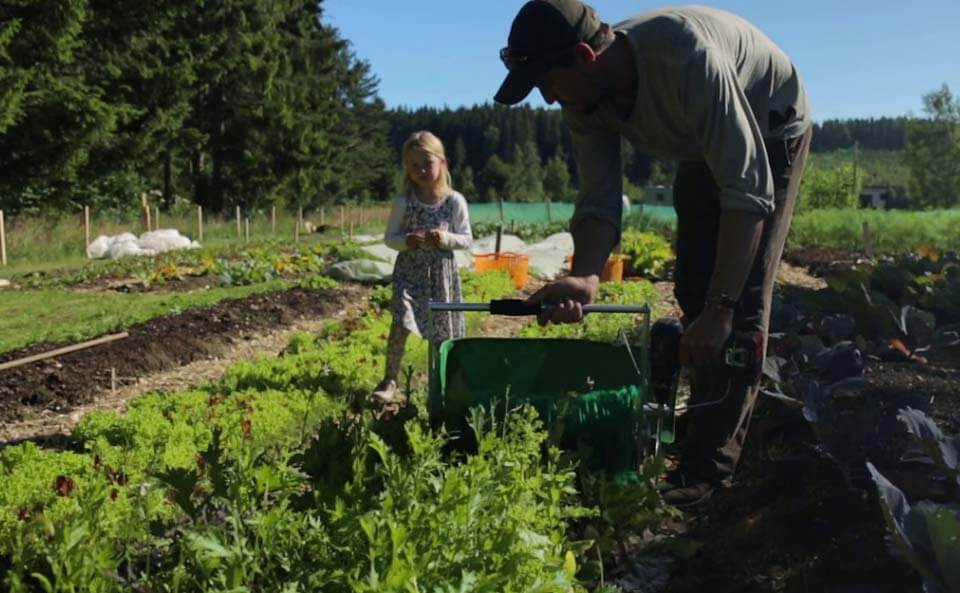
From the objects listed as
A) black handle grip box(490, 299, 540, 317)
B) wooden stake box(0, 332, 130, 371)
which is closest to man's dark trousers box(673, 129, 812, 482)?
black handle grip box(490, 299, 540, 317)

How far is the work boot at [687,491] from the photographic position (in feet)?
10.5

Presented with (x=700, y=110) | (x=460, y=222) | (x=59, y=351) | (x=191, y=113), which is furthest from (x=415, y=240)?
(x=191, y=113)

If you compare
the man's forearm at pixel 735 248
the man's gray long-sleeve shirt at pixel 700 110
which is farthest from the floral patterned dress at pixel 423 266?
the man's forearm at pixel 735 248

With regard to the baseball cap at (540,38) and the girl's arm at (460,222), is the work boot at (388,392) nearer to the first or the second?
the girl's arm at (460,222)

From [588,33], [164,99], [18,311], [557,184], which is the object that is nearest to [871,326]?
[588,33]

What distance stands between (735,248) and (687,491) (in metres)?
1.08

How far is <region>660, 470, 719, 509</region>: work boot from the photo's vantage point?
125 inches

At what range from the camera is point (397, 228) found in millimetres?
5375

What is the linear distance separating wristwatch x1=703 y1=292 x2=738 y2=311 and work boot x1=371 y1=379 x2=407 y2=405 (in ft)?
9.08

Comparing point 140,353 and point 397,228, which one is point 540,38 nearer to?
point 397,228

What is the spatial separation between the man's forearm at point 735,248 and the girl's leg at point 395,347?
2978 millimetres

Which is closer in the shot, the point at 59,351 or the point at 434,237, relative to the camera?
the point at 434,237

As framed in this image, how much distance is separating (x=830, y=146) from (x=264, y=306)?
352 ft

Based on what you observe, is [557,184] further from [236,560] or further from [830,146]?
[236,560]
